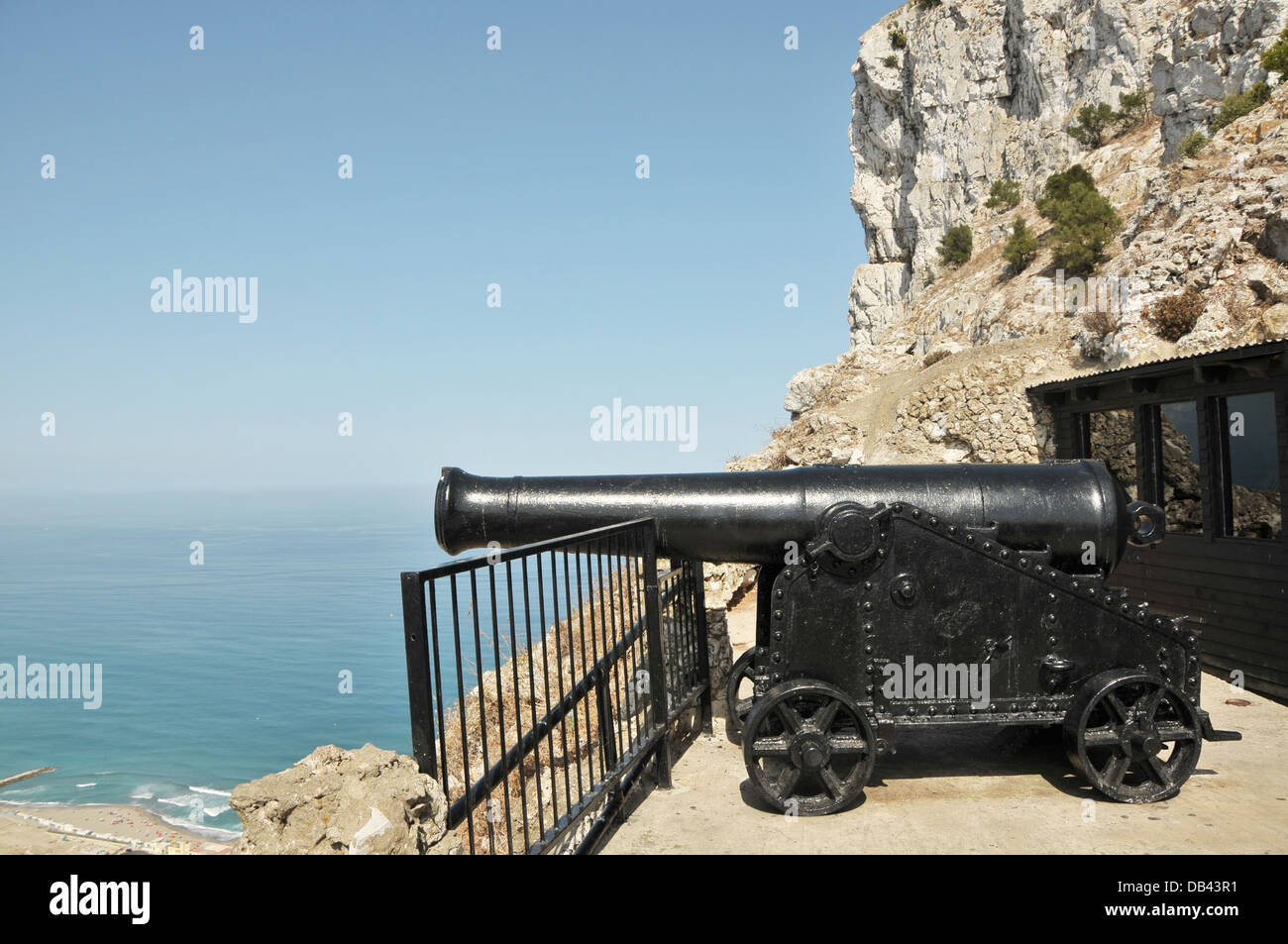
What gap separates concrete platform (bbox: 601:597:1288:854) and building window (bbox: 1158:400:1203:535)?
681 cm

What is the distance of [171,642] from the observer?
82.1 metres

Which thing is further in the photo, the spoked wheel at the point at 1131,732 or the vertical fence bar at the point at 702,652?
the vertical fence bar at the point at 702,652

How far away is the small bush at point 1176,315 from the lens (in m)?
15.4

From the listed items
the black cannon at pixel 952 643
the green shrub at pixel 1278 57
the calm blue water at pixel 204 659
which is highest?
the green shrub at pixel 1278 57

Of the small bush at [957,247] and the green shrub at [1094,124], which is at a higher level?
the green shrub at [1094,124]

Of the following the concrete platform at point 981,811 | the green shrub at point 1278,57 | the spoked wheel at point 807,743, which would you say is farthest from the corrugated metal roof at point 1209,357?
the green shrub at point 1278,57

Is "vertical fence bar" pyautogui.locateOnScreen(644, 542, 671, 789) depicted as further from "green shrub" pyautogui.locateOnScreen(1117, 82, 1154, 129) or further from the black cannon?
"green shrub" pyautogui.locateOnScreen(1117, 82, 1154, 129)

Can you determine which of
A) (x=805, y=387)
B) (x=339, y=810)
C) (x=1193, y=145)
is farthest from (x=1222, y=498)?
(x=1193, y=145)

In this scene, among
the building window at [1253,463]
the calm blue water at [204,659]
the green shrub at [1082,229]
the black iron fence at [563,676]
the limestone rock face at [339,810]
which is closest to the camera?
the limestone rock face at [339,810]

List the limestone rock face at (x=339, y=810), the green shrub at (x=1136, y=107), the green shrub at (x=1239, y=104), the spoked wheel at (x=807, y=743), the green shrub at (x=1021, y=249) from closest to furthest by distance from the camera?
the limestone rock face at (x=339, y=810), the spoked wheel at (x=807, y=743), the green shrub at (x=1239, y=104), the green shrub at (x=1021, y=249), the green shrub at (x=1136, y=107)

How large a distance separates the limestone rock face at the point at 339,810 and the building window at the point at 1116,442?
1293 cm

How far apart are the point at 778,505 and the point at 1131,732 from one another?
6.84 ft

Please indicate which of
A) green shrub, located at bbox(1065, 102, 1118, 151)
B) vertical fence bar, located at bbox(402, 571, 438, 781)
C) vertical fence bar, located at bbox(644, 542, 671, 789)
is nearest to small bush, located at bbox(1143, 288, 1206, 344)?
vertical fence bar, located at bbox(644, 542, 671, 789)

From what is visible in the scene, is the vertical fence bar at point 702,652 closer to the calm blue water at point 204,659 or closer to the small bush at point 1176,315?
the calm blue water at point 204,659
